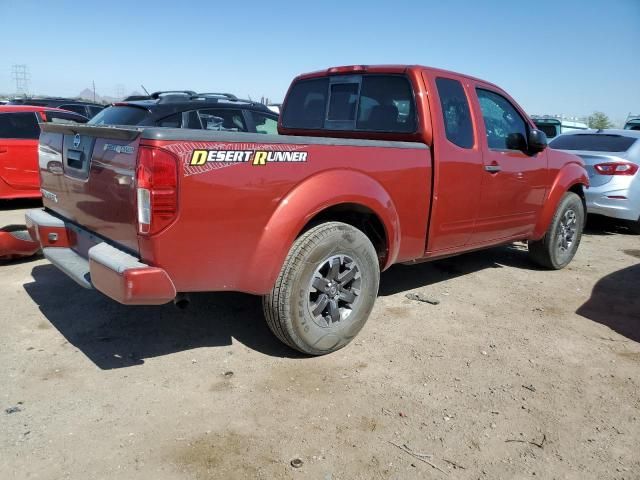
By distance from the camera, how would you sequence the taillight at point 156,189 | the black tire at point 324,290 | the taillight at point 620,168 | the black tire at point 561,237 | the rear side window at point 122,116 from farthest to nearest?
1. the taillight at point 620,168
2. the rear side window at point 122,116
3. the black tire at point 561,237
4. the black tire at point 324,290
5. the taillight at point 156,189

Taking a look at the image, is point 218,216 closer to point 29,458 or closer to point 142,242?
point 142,242

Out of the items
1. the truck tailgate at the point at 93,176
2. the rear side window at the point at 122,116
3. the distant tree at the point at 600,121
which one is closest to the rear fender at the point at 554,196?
the truck tailgate at the point at 93,176

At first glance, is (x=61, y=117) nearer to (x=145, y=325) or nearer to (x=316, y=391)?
(x=145, y=325)

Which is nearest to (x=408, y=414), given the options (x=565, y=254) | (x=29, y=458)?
(x=29, y=458)

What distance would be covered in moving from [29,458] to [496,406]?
2398 millimetres

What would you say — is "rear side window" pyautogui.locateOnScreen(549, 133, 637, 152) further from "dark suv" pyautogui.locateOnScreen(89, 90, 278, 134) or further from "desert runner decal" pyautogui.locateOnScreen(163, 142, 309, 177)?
"desert runner decal" pyautogui.locateOnScreen(163, 142, 309, 177)

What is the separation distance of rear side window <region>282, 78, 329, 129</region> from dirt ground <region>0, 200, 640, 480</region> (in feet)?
5.65

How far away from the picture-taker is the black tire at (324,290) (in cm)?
313

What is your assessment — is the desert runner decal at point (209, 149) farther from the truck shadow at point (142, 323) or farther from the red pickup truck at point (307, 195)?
the truck shadow at point (142, 323)

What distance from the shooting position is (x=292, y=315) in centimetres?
316

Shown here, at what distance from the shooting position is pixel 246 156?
2.78 metres

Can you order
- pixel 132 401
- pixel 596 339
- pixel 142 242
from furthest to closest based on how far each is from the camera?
pixel 596 339 < pixel 132 401 < pixel 142 242

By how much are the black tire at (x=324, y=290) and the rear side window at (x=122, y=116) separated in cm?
377

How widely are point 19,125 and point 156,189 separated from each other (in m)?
6.64
